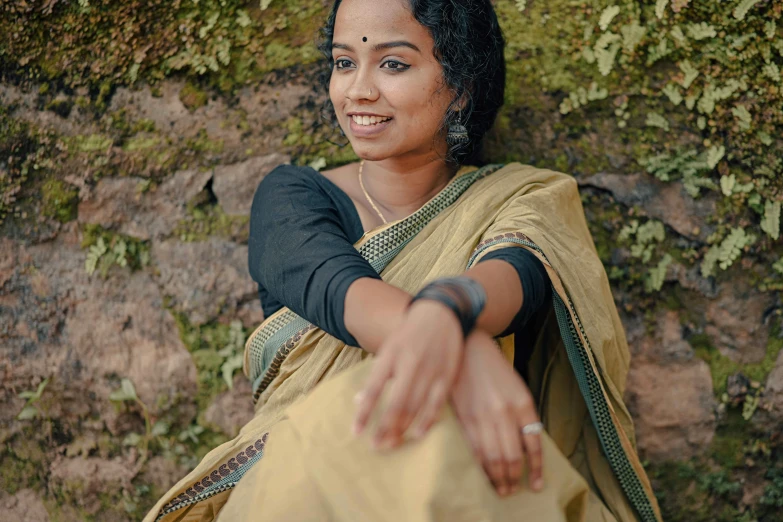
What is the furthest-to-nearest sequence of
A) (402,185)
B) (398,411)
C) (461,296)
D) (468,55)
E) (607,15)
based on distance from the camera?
(607,15), (402,185), (468,55), (461,296), (398,411)

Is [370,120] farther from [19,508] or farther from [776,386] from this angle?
[19,508]

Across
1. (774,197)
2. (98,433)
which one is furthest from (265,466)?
(774,197)

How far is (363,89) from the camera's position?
7.55 feet

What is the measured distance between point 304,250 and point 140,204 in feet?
3.70

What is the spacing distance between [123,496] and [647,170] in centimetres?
248

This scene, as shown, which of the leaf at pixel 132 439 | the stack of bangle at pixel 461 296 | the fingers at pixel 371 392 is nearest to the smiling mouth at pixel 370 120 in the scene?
the stack of bangle at pixel 461 296

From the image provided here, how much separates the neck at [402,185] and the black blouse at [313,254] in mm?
131

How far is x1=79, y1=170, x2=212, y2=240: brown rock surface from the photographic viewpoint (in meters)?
2.92

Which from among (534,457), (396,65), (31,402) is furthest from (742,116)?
(31,402)

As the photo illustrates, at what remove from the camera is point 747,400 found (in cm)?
290

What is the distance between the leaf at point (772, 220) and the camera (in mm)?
2779

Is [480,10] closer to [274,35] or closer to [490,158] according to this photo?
[490,158]

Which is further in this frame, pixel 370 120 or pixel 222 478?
pixel 370 120

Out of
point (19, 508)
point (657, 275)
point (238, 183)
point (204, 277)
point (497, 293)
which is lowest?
point (19, 508)
